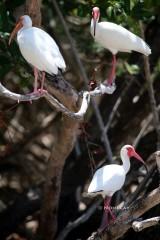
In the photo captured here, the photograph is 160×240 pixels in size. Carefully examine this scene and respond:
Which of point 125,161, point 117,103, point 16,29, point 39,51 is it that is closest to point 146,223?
point 125,161

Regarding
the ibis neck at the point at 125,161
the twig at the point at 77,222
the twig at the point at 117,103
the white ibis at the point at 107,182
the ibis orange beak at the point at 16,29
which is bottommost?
the twig at the point at 77,222

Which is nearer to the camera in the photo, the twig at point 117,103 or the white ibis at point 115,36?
the white ibis at point 115,36

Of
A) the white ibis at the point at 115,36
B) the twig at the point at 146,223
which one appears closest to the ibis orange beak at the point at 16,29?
the white ibis at the point at 115,36

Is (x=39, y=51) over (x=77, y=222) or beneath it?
over

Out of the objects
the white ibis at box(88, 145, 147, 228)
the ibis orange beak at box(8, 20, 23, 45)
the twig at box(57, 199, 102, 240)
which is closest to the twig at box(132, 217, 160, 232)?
the white ibis at box(88, 145, 147, 228)

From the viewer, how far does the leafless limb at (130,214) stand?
462 centimetres

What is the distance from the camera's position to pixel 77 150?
814 centimetres

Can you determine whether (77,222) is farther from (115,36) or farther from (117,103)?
(115,36)

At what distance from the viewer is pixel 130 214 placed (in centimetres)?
482

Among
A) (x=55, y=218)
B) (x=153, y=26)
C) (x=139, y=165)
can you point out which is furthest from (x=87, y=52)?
(x=55, y=218)

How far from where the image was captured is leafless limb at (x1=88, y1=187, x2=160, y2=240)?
4617 millimetres

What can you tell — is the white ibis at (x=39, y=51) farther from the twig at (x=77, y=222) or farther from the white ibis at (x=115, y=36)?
the twig at (x=77, y=222)

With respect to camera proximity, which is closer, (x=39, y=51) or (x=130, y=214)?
(x=39, y=51)

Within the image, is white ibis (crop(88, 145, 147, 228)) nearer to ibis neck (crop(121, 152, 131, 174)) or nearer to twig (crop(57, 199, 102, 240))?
ibis neck (crop(121, 152, 131, 174))
